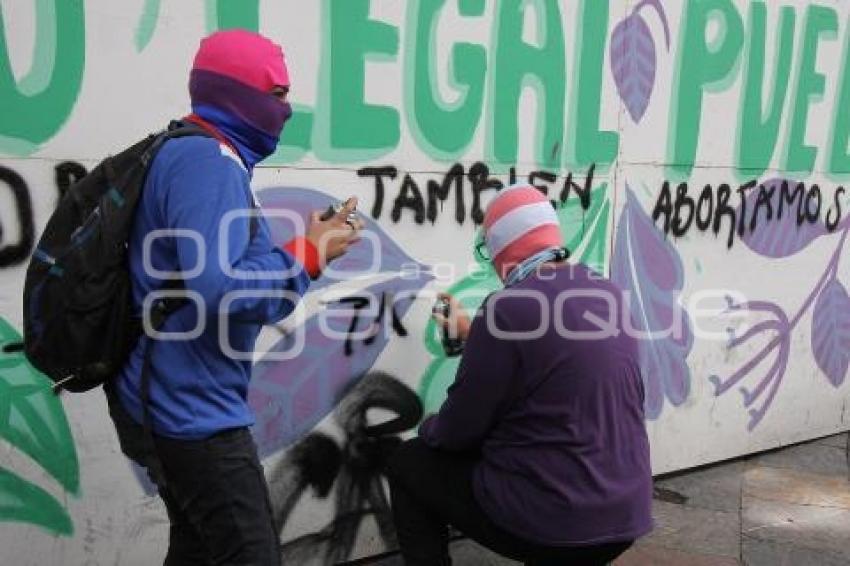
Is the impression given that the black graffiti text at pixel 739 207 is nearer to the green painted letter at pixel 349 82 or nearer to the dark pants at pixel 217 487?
the green painted letter at pixel 349 82

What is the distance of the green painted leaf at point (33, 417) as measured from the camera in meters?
2.65

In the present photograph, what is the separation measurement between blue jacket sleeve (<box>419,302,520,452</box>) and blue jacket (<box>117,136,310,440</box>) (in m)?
0.60

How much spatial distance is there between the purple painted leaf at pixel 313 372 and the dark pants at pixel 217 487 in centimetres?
105

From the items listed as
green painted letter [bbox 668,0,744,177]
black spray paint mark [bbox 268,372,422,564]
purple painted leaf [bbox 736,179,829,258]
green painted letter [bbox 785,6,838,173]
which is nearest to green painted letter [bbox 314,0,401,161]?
black spray paint mark [bbox 268,372,422,564]

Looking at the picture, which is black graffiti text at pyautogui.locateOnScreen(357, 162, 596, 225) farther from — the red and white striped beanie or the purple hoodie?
the purple hoodie

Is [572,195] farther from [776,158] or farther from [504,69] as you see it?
[776,158]

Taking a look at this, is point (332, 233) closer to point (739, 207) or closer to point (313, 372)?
point (313, 372)

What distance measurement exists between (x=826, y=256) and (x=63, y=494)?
433 cm

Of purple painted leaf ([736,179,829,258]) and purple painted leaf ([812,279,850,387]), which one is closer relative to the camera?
purple painted leaf ([736,179,829,258])

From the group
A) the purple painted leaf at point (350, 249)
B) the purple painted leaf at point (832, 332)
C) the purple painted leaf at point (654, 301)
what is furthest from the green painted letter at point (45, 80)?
the purple painted leaf at point (832, 332)

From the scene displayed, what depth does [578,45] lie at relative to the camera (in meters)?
3.74

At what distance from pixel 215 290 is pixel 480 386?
0.85 metres

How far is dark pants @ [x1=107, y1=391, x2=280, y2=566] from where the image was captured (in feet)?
6.48

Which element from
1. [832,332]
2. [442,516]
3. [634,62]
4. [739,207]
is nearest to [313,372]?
[442,516]
